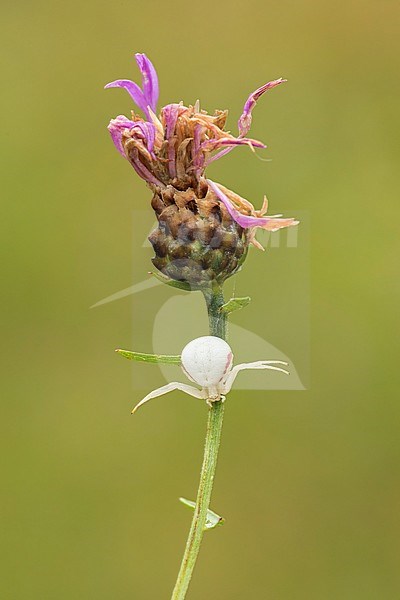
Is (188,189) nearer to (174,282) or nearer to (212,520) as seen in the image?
(174,282)

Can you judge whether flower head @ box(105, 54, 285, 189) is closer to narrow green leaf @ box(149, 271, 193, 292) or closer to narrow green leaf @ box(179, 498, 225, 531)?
narrow green leaf @ box(149, 271, 193, 292)

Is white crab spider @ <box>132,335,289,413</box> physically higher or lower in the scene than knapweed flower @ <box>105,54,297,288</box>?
lower

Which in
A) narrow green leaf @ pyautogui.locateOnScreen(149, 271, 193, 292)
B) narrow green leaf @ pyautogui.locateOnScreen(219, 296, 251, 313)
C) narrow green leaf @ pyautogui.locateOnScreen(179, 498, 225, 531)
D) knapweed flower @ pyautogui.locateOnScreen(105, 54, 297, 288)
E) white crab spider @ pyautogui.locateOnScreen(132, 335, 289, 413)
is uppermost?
knapweed flower @ pyautogui.locateOnScreen(105, 54, 297, 288)

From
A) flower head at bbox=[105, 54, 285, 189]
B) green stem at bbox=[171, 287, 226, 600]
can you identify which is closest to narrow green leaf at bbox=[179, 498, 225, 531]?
green stem at bbox=[171, 287, 226, 600]

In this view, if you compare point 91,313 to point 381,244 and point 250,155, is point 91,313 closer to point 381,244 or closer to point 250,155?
point 250,155

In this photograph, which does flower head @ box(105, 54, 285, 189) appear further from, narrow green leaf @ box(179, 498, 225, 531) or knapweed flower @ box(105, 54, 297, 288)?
narrow green leaf @ box(179, 498, 225, 531)

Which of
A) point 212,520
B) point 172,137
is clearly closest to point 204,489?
point 212,520

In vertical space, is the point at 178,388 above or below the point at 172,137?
below
